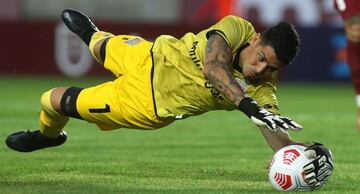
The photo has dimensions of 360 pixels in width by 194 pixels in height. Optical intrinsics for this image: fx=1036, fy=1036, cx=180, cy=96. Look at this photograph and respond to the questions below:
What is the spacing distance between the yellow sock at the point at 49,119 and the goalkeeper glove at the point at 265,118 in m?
1.96

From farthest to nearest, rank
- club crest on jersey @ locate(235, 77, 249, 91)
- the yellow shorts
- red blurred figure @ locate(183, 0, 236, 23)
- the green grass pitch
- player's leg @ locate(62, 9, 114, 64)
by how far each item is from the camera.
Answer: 1. red blurred figure @ locate(183, 0, 236, 23)
2. player's leg @ locate(62, 9, 114, 64)
3. the yellow shorts
4. club crest on jersey @ locate(235, 77, 249, 91)
5. the green grass pitch

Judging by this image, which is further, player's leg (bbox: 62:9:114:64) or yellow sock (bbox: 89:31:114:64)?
yellow sock (bbox: 89:31:114:64)

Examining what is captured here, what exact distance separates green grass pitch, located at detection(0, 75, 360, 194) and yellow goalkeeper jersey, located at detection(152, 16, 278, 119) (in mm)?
559

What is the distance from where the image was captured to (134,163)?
904 centimetres

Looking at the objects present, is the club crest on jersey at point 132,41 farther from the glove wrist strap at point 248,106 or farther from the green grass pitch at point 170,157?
the glove wrist strap at point 248,106

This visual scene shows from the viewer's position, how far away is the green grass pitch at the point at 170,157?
294 inches

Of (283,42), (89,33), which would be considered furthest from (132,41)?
(283,42)

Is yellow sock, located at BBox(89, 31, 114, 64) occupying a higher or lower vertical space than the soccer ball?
higher

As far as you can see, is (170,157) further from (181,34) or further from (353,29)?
(181,34)

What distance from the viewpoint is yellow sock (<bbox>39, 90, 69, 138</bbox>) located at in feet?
27.3

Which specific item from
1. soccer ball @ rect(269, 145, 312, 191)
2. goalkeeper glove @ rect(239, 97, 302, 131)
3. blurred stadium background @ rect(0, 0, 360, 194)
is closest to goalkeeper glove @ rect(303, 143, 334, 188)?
soccer ball @ rect(269, 145, 312, 191)

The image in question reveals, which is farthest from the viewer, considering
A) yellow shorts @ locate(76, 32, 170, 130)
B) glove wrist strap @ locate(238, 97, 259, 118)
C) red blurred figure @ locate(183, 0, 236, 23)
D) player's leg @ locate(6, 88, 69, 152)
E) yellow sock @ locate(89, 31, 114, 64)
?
red blurred figure @ locate(183, 0, 236, 23)

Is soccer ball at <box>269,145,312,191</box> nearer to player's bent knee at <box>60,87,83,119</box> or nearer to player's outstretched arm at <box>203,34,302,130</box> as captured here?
player's outstretched arm at <box>203,34,302,130</box>

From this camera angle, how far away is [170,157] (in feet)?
31.7
